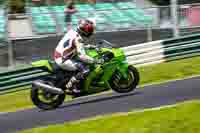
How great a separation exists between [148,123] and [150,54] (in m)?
10.3

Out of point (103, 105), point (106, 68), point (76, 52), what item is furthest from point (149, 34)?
point (103, 105)

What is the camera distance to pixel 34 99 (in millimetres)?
11859

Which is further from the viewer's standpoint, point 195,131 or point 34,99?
point 34,99

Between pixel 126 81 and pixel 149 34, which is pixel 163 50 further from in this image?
pixel 126 81

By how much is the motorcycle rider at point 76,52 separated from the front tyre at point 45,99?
14.0 inches

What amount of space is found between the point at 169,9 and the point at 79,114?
9426 mm

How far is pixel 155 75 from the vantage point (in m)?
15.5

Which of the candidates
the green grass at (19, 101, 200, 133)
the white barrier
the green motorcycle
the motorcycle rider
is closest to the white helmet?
the motorcycle rider

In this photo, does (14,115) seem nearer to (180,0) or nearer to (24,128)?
(24,128)

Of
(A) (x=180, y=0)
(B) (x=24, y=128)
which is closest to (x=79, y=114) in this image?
(B) (x=24, y=128)

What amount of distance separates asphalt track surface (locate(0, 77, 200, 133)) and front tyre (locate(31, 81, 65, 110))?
14 cm

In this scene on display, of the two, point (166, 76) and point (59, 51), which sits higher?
point (59, 51)

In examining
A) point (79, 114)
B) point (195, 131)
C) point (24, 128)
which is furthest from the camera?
point (79, 114)

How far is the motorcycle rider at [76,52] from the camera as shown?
1202 cm
